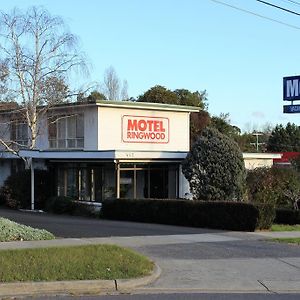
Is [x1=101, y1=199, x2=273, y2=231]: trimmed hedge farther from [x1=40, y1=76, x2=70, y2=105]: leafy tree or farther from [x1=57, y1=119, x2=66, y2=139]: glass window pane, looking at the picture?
[x1=40, y1=76, x2=70, y2=105]: leafy tree

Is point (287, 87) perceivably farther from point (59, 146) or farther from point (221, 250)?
point (59, 146)

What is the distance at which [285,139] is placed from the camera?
95.4 metres

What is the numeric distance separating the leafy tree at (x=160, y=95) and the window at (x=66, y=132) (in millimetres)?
23575

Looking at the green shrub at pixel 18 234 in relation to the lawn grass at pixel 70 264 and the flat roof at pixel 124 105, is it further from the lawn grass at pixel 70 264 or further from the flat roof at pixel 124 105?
the flat roof at pixel 124 105

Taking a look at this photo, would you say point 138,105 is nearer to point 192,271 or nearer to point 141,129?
point 141,129

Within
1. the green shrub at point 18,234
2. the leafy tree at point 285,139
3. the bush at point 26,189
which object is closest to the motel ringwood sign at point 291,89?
the green shrub at point 18,234

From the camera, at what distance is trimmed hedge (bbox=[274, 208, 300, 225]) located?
87.2ft

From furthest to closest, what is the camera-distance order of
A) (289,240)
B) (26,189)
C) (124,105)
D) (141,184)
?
(26,189)
(124,105)
(141,184)
(289,240)

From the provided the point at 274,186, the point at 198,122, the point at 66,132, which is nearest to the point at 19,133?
the point at 66,132

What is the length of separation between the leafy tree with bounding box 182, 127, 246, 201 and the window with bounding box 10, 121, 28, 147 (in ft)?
46.5

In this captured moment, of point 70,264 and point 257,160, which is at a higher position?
point 257,160

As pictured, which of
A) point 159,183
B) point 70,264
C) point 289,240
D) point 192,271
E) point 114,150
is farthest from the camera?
point 159,183

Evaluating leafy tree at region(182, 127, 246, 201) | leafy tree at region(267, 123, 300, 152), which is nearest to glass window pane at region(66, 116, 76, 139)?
leafy tree at region(182, 127, 246, 201)

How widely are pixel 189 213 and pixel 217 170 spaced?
5.76 metres
